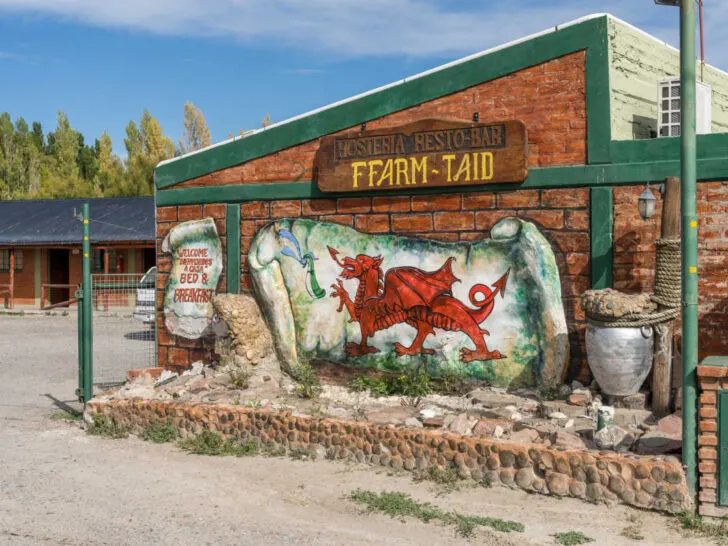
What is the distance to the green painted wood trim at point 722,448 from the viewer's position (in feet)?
19.7

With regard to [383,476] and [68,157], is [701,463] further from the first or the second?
[68,157]

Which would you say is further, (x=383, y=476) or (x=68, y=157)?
(x=68, y=157)

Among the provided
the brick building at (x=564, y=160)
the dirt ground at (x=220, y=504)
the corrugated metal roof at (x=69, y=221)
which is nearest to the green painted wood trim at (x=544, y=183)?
the brick building at (x=564, y=160)

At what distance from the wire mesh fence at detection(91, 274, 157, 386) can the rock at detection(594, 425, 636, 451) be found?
6.47m

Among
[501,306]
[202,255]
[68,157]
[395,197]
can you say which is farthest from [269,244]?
[68,157]

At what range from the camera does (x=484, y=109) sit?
30.3 feet

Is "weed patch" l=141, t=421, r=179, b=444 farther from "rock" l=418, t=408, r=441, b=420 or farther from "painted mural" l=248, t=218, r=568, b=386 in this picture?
"rock" l=418, t=408, r=441, b=420

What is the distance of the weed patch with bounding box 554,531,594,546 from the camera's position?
18.9 feet

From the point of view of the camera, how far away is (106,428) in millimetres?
9391

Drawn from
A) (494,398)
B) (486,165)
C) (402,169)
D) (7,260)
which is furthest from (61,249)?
(494,398)

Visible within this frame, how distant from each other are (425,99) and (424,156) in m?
0.71

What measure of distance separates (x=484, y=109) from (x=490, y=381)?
3.22 meters

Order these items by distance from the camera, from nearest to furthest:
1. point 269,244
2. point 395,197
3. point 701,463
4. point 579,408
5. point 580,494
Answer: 1. point 701,463
2. point 580,494
3. point 579,408
4. point 395,197
5. point 269,244

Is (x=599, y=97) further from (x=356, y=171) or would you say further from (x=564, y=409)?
(x=564, y=409)
